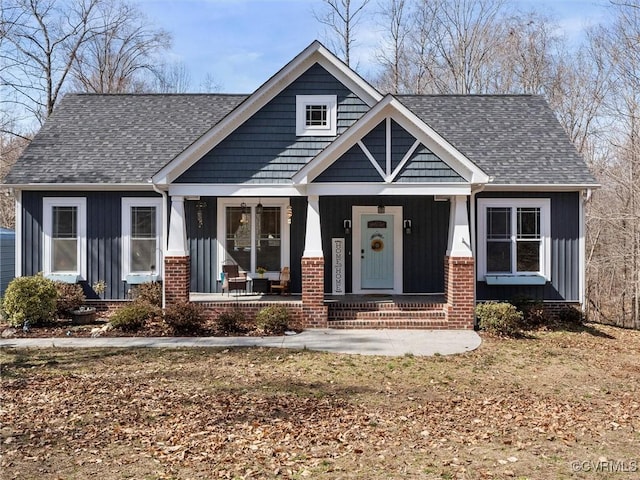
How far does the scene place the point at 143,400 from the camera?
7090mm

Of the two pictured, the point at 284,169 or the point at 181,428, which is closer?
the point at 181,428

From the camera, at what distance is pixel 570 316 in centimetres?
1314

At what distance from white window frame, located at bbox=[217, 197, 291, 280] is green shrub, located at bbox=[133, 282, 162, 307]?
1757mm

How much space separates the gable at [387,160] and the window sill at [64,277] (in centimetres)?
706

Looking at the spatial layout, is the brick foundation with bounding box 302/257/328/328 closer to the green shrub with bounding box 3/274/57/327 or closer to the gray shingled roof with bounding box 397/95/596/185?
the gray shingled roof with bounding box 397/95/596/185

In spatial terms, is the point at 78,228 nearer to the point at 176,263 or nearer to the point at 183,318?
the point at 176,263

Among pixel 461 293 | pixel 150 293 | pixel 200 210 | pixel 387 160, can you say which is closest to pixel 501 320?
pixel 461 293

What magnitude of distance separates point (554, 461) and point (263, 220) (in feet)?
34.3

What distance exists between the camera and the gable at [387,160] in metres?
11.9

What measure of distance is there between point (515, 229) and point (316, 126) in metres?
5.74

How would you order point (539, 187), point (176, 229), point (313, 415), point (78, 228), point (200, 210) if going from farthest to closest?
point (200, 210), point (78, 228), point (539, 187), point (176, 229), point (313, 415)

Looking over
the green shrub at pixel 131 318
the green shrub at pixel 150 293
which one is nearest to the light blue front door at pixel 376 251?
the green shrub at pixel 150 293

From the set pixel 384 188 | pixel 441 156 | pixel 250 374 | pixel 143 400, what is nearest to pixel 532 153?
pixel 441 156

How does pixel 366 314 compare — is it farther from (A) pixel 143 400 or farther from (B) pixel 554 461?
(B) pixel 554 461
